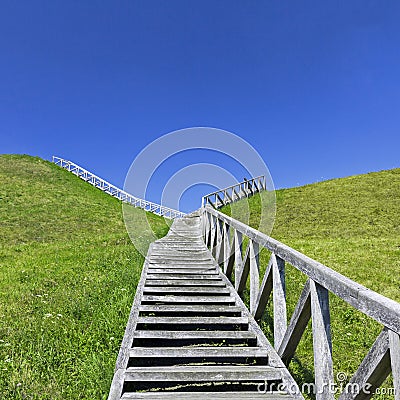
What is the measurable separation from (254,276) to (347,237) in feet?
40.3

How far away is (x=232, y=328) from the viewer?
18.0 feet

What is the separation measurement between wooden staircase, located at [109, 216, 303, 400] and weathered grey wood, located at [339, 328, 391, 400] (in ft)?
3.52

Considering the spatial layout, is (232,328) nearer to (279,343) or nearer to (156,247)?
(279,343)

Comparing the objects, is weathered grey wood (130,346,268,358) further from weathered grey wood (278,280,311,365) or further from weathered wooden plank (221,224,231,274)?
weathered wooden plank (221,224,231,274)

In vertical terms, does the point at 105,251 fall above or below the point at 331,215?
below

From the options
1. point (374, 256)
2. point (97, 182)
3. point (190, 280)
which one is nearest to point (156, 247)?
point (190, 280)

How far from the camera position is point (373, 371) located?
243 cm

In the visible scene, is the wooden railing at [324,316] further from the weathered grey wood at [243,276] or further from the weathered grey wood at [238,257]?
the weathered grey wood at [238,257]

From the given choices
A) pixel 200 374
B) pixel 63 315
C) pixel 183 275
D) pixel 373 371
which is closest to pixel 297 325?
pixel 200 374

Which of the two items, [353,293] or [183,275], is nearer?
[353,293]

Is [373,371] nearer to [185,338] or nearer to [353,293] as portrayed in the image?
[353,293]

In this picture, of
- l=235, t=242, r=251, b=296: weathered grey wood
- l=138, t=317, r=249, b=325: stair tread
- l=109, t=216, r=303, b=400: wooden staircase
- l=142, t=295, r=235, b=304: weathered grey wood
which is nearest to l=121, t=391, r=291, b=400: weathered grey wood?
l=109, t=216, r=303, b=400: wooden staircase

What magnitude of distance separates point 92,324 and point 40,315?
3.98ft

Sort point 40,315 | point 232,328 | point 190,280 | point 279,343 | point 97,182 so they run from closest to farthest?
1. point 279,343
2. point 232,328
3. point 40,315
4. point 190,280
5. point 97,182
